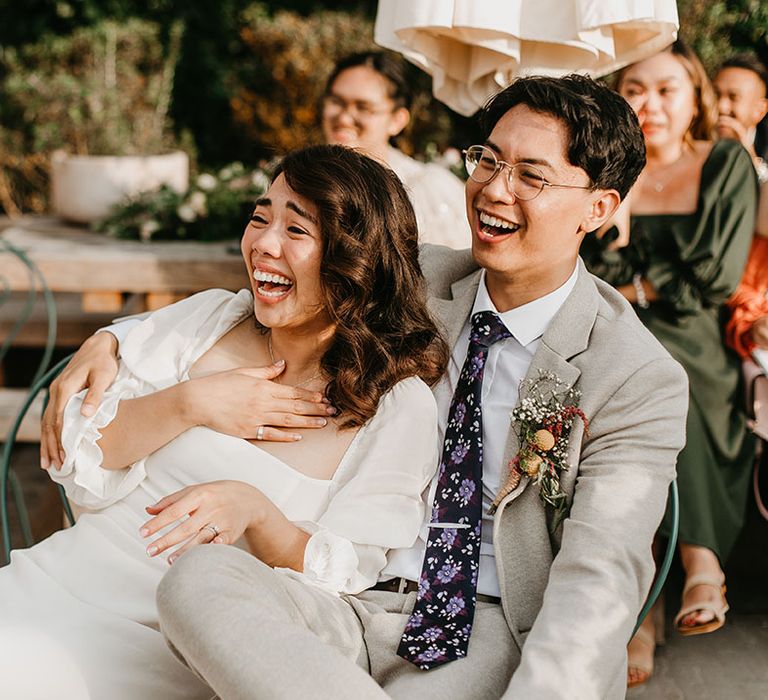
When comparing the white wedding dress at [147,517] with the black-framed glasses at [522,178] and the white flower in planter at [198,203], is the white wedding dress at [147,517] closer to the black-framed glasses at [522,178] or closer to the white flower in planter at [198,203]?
the black-framed glasses at [522,178]

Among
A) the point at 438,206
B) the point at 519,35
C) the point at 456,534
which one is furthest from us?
the point at 438,206

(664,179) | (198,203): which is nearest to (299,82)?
(198,203)

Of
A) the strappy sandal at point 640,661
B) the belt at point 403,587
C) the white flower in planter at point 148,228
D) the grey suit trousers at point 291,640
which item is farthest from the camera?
the white flower in planter at point 148,228

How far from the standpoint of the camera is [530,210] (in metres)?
2.23

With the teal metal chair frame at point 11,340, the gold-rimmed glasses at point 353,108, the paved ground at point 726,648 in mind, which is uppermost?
the gold-rimmed glasses at point 353,108

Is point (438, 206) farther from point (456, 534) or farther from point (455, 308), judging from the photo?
point (456, 534)

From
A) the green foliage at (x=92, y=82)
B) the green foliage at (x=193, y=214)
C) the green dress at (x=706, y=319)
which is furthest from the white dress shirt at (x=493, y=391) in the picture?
Result: the green foliage at (x=92, y=82)

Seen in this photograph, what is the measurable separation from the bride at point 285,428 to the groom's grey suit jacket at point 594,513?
0.26 metres

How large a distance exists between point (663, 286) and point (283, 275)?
1.52m

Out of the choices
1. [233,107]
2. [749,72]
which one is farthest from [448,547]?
[233,107]

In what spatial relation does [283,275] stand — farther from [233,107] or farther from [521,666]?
[233,107]

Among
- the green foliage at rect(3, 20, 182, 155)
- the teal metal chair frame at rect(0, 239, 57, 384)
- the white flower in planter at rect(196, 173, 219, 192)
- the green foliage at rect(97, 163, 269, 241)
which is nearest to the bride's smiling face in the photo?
the teal metal chair frame at rect(0, 239, 57, 384)

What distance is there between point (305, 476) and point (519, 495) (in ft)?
1.53

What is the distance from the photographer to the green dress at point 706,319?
10.4ft
